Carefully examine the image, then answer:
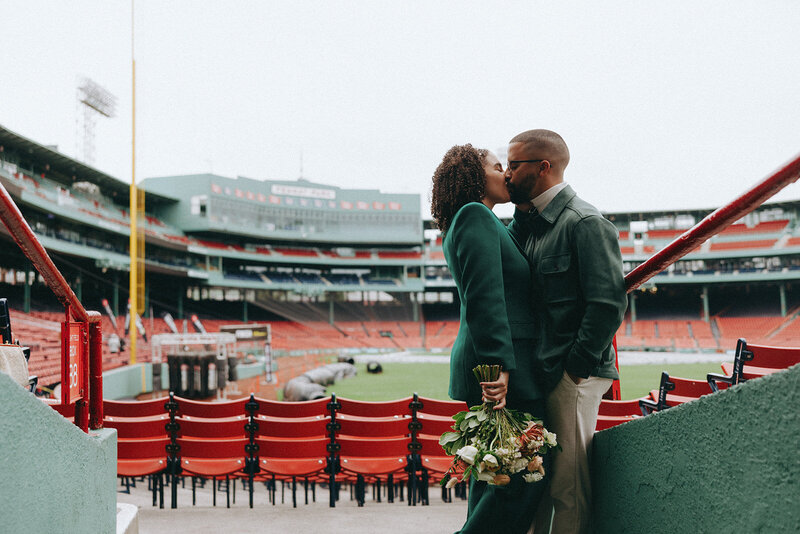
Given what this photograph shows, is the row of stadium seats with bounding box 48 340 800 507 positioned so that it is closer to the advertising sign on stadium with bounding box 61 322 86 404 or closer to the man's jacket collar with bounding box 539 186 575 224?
the advertising sign on stadium with bounding box 61 322 86 404

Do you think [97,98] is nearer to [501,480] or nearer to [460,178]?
[460,178]

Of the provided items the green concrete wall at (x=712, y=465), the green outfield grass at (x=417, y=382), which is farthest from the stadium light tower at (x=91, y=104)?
the green concrete wall at (x=712, y=465)

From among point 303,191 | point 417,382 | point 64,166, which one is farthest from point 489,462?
point 303,191

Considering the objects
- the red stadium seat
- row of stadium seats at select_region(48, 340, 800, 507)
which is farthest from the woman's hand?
row of stadium seats at select_region(48, 340, 800, 507)

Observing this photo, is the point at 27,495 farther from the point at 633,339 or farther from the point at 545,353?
the point at 633,339

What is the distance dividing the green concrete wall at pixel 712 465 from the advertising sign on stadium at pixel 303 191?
52.5m

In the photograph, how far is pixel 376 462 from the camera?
A: 4898 mm

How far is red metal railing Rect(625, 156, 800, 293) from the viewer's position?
4.70 feet

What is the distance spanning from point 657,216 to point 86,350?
176 feet

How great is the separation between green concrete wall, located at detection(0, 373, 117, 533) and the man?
1735 millimetres

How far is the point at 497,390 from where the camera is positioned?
6.05 ft

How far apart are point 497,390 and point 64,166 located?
126 ft

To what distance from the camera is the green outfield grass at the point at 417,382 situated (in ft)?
53.1

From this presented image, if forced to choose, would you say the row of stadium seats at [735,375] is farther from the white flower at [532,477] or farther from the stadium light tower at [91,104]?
the stadium light tower at [91,104]
